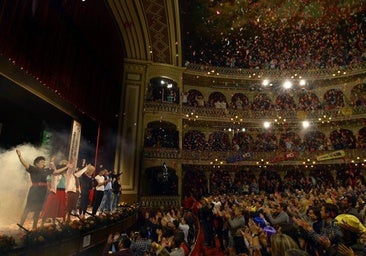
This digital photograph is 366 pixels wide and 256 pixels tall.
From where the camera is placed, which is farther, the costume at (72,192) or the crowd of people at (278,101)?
the crowd of people at (278,101)

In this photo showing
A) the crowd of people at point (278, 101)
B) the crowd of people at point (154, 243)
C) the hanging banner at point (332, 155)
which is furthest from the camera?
the crowd of people at point (278, 101)

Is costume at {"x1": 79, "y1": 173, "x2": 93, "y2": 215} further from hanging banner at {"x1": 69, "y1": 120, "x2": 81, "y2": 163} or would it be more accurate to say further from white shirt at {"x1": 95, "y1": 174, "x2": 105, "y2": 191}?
hanging banner at {"x1": 69, "y1": 120, "x2": 81, "y2": 163}

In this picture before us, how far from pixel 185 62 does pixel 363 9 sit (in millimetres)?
10345

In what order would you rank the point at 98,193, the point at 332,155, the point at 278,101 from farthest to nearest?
the point at 278,101 → the point at 332,155 → the point at 98,193

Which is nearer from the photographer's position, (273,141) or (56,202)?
(56,202)

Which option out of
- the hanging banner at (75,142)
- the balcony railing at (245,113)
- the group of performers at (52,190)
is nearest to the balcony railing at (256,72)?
the balcony railing at (245,113)

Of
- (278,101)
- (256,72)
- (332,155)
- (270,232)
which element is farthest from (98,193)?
(278,101)

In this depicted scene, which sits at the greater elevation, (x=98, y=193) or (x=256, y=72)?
(x=256, y=72)

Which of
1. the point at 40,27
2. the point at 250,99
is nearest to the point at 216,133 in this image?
the point at 250,99

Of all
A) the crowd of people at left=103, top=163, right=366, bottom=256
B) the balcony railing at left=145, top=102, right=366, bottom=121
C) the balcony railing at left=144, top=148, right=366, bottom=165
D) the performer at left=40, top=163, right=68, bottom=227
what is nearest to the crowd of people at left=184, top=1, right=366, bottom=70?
Result: the balcony railing at left=145, top=102, right=366, bottom=121

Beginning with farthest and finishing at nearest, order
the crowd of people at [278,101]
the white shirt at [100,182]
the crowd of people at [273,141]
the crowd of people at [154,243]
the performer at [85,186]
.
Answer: the crowd of people at [278,101] → the crowd of people at [273,141] → the white shirt at [100,182] → the performer at [85,186] → the crowd of people at [154,243]

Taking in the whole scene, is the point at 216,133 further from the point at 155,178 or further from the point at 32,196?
the point at 32,196

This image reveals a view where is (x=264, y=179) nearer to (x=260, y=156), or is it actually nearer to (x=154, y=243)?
(x=260, y=156)

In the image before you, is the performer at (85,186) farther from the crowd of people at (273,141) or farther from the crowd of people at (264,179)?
the crowd of people at (273,141)
